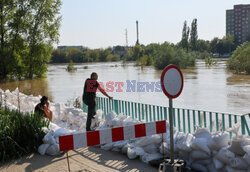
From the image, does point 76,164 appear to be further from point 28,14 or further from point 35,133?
point 28,14

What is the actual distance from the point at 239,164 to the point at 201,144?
647 mm

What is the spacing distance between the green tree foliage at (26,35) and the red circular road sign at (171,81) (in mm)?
34177

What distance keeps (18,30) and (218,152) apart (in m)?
35.9

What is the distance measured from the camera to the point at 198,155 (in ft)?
15.5

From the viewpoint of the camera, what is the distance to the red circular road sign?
4445 mm

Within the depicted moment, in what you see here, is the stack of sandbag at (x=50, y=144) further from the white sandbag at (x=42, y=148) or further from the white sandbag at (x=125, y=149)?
the white sandbag at (x=125, y=149)

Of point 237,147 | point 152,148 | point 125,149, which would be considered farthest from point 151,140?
point 237,147

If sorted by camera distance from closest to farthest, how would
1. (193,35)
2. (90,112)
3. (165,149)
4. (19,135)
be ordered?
1. (165,149)
2. (19,135)
3. (90,112)
4. (193,35)

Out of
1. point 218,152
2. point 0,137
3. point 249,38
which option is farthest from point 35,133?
point 249,38

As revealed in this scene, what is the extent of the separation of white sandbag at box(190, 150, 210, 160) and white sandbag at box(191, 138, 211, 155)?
5 centimetres

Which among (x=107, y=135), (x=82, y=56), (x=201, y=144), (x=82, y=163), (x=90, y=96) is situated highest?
(x=82, y=56)

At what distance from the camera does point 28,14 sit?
3662cm

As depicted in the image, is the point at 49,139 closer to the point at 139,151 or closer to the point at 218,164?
the point at 139,151

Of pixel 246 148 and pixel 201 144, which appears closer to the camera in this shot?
pixel 246 148
